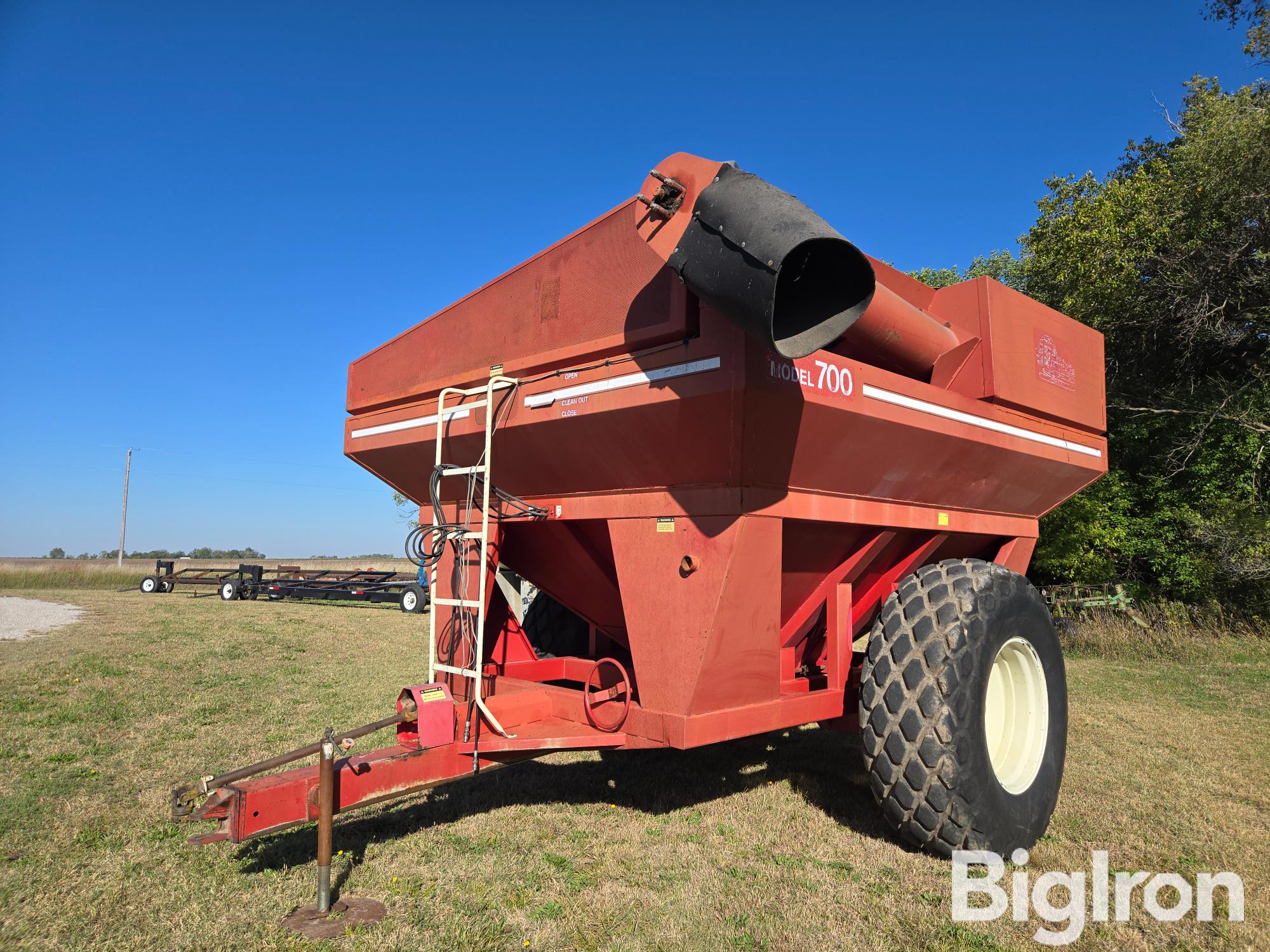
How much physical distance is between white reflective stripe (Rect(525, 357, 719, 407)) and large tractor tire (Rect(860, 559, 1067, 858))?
1740 millimetres

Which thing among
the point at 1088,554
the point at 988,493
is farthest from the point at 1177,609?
the point at 988,493

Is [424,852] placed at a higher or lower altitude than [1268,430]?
lower

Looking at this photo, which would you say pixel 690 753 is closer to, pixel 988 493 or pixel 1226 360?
pixel 988 493

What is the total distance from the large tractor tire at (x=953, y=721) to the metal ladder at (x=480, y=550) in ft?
6.29

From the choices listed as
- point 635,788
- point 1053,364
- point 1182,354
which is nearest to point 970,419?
point 1053,364

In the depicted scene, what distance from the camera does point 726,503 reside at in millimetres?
3508

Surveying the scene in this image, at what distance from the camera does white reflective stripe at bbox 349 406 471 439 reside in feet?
14.8

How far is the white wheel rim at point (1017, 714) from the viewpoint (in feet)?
14.3

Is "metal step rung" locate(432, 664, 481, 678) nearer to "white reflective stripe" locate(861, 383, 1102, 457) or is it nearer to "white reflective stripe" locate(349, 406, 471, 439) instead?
"white reflective stripe" locate(349, 406, 471, 439)

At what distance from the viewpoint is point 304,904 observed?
3242 mm

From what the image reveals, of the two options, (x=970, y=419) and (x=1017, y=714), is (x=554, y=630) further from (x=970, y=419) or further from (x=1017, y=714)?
(x=970, y=419)

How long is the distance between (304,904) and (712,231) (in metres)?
3.24

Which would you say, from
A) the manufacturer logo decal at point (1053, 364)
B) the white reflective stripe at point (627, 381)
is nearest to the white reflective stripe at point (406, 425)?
the white reflective stripe at point (627, 381)

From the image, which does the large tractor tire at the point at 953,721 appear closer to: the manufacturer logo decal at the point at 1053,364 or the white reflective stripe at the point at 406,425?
the manufacturer logo decal at the point at 1053,364
